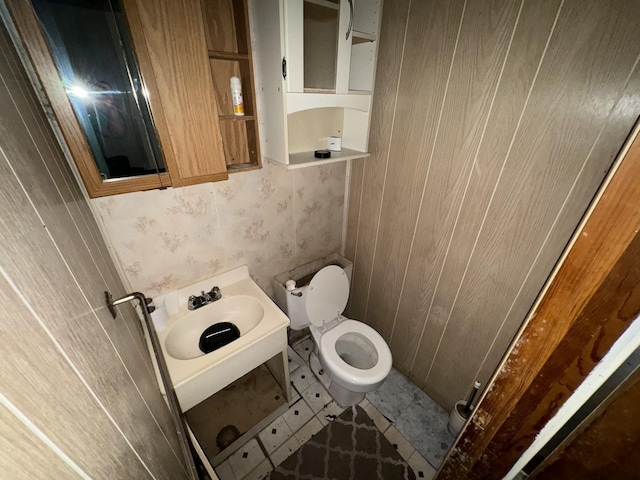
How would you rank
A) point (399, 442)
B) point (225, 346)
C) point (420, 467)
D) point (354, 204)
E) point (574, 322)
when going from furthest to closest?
1. point (354, 204)
2. point (399, 442)
3. point (420, 467)
4. point (225, 346)
5. point (574, 322)

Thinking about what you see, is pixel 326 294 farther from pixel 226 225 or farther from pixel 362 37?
pixel 362 37

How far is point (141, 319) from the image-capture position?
3.85ft

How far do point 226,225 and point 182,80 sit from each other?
0.64 meters

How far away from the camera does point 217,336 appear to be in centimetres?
125

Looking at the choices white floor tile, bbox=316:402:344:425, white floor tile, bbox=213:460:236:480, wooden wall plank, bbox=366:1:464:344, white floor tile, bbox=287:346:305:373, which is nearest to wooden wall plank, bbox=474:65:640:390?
wooden wall plank, bbox=366:1:464:344

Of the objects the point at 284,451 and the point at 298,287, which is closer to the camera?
the point at 284,451

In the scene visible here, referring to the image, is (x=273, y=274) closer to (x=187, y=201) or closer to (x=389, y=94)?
(x=187, y=201)

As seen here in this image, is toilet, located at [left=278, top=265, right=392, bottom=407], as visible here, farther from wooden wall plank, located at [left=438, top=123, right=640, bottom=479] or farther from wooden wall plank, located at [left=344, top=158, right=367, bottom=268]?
wooden wall plank, located at [left=438, top=123, right=640, bottom=479]

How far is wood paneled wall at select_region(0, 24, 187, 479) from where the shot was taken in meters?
0.23

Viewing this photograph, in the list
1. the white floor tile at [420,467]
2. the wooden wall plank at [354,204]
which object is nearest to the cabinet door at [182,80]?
the wooden wall plank at [354,204]

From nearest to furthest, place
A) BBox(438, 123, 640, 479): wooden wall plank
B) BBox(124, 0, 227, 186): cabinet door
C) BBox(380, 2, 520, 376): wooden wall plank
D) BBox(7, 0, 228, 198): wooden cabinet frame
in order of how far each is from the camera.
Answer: BBox(438, 123, 640, 479): wooden wall plank → BBox(7, 0, 228, 198): wooden cabinet frame → BBox(124, 0, 227, 186): cabinet door → BBox(380, 2, 520, 376): wooden wall plank

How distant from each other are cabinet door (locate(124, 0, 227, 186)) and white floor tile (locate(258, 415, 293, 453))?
1.43m

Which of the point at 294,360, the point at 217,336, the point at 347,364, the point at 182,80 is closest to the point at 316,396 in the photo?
the point at 294,360

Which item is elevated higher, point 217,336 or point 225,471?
point 217,336
